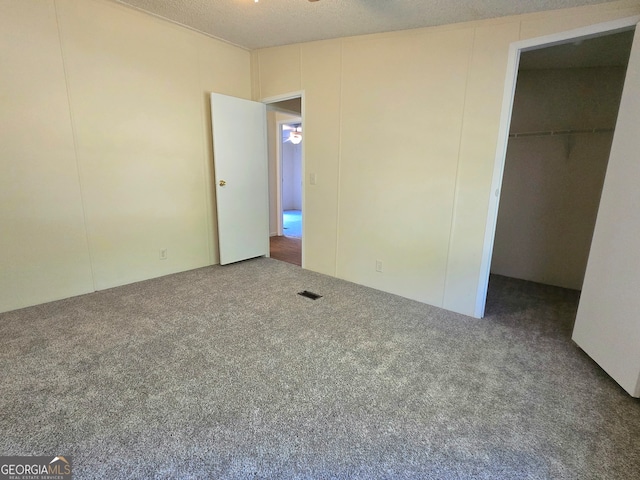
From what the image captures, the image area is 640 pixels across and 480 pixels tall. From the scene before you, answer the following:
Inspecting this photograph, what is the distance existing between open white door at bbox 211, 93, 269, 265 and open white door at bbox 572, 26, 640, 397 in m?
3.44

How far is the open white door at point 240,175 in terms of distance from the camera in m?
3.68

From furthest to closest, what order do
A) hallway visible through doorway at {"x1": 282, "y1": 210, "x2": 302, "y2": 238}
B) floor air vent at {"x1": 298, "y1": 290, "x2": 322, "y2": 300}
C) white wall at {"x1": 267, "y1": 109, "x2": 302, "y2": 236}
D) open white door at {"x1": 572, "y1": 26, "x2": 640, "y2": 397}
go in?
hallway visible through doorway at {"x1": 282, "y1": 210, "x2": 302, "y2": 238}, white wall at {"x1": 267, "y1": 109, "x2": 302, "y2": 236}, floor air vent at {"x1": 298, "y1": 290, "x2": 322, "y2": 300}, open white door at {"x1": 572, "y1": 26, "x2": 640, "y2": 397}

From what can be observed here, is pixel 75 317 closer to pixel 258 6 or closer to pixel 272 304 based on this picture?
pixel 272 304

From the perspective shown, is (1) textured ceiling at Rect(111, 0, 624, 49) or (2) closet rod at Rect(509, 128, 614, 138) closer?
(1) textured ceiling at Rect(111, 0, 624, 49)

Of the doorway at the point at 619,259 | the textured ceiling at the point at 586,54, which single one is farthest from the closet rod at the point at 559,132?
the doorway at the point at 619,259

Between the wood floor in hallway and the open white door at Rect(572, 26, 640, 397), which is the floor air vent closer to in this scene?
the wood floor in hallway

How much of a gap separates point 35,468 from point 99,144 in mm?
2611

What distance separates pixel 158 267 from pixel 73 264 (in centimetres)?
78

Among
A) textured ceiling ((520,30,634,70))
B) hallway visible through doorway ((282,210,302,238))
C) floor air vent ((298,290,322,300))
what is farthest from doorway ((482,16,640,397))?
hallway visible through doorway ((282,210,302,238))

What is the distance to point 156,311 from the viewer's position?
2695 millimetres

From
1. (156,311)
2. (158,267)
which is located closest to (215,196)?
(158,267)

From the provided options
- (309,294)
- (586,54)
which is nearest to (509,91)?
(586,54)

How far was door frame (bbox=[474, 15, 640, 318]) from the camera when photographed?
2.04 metres

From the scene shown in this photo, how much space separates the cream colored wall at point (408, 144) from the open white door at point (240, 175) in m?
0.58
